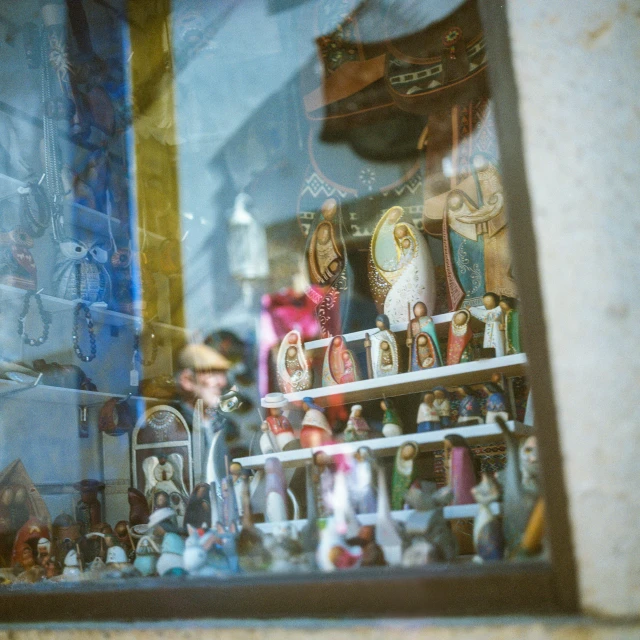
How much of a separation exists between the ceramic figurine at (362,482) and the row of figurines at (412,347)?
317mm

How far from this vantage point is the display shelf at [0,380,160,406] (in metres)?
2.88

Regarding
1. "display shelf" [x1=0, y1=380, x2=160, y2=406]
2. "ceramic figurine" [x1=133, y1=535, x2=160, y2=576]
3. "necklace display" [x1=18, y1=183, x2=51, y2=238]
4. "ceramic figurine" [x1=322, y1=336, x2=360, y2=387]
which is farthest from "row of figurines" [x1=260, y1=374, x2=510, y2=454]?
"necklace display" [x1=18, y1=183, x2=51, y2=238]

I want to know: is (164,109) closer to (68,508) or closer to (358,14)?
(358,14)

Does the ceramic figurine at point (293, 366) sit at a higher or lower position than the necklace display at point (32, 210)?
lower

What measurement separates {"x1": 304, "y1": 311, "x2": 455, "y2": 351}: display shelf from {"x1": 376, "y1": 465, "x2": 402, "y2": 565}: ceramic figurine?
0.57 meters

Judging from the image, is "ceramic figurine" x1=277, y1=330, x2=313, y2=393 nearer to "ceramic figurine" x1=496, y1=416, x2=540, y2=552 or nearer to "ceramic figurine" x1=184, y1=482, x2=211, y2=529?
"ceramic figurine" x1=184, y1=482, x2=211, y2=529

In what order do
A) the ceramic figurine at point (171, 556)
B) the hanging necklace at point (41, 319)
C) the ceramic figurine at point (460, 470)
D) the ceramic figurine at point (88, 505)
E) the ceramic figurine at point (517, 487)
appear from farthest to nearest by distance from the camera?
the hanging necklace at point (41, 319) < the ceramic figurine at point (88, 505) < the ceramic figurine at point (460, 470) < the ceramic figurine at point (171, 556) < the ceramic figurine at point (517, 487)

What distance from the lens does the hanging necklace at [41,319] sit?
2.97 meters

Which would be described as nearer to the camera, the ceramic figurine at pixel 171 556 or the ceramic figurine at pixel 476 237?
the ceramic figurine at pixel 171 556

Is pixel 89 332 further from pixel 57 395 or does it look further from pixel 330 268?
pixel 330 268

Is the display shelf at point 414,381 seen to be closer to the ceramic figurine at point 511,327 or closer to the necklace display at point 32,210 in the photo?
the ceramic figurine at point 511,327

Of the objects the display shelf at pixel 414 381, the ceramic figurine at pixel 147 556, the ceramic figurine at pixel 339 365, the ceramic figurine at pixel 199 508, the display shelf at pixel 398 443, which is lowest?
the ceramic figurine at pixel 147 556

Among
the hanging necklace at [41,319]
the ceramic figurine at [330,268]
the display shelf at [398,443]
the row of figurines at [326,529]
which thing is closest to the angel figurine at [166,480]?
the row of figurines at [326,529]

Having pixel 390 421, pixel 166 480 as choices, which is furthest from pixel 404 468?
pixel 166 480
